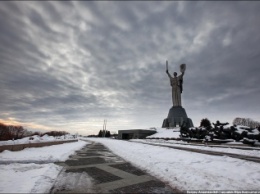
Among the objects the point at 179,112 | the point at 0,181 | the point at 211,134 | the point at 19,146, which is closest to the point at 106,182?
the point at 0,181

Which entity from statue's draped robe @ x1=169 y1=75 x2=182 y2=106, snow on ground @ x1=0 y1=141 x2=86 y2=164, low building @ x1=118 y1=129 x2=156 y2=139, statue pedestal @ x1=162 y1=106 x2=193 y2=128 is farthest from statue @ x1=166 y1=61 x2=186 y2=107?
snow on ground @ x1=0 y1=141 x2=86 y2=164

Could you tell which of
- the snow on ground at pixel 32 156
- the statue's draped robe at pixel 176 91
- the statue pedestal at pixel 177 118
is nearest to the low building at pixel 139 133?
the statue pedestal at pixel 177 118

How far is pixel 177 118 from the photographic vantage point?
7138 cm

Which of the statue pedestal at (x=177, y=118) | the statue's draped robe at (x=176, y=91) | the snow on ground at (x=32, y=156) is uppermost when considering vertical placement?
the statue's draped robe at (x=176, y=91)

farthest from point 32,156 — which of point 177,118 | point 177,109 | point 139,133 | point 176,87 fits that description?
point 176,87

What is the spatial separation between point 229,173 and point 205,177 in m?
1.26

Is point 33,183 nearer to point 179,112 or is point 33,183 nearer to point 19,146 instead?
point 19,146

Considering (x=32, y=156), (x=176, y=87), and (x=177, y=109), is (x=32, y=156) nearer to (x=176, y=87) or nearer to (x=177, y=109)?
(x=177, y=109)

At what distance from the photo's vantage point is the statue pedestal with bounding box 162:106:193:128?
233 feet

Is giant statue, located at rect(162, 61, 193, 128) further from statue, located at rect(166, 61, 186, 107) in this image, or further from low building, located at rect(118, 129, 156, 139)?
low building, located at rect(118, 129, 156, 139)

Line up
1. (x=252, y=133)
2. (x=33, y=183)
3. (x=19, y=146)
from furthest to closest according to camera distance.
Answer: (x=252, y=133) < (x=19, y=146) < (x=33, y=183)

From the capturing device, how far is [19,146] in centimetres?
1578

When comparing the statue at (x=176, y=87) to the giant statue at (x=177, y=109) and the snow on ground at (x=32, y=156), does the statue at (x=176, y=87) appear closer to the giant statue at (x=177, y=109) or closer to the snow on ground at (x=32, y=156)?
the giant statue at (x=177, y=109)

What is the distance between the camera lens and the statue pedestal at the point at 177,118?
233ft
